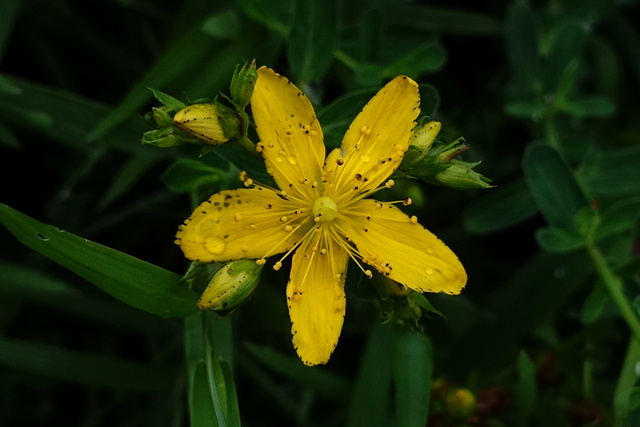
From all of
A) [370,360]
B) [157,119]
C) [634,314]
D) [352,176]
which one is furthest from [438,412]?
[157,119]

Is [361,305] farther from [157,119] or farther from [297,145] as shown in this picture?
[157,119]

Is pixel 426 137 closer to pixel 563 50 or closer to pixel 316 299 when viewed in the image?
pixel 316 299

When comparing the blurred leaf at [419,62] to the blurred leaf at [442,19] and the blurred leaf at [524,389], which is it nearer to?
the blurred leaf at [442,19]

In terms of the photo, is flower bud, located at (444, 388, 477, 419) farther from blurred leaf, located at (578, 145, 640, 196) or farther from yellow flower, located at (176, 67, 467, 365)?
blurred leaf, located at (578, 145, 640, 196)

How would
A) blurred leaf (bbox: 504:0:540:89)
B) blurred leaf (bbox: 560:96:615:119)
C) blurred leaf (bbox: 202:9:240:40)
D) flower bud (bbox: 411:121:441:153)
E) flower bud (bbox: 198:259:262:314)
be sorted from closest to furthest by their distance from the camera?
flower bud (bbox: 198:259:262:314) < flower bud (bbox: 411:121:441:153) < blurred leaf (bbox: 202:9:240:40) < blurred leaf (bbox: 560:96:615:119) < blurred leaf (bbox: 504:0:540:89)

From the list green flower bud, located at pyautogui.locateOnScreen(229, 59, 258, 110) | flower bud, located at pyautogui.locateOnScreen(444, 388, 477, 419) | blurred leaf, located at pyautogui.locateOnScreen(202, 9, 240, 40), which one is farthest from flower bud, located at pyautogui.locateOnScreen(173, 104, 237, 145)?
flower bud, located at pyautogui.locateOnScreen(444, 388, 477, 419)

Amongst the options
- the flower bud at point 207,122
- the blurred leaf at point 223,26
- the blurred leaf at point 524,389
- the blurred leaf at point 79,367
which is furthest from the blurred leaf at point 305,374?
the blurred leaf at point 223,26
